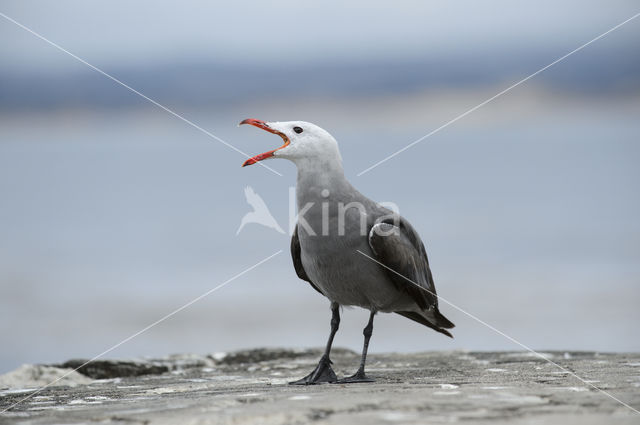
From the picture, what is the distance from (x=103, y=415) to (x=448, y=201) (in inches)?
1175

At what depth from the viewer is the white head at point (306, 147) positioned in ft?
20.6

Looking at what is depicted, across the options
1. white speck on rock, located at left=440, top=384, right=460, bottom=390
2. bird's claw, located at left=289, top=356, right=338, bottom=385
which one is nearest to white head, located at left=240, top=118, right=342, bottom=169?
bird's claw, located at left=289, top=356, right=338, bottom=385

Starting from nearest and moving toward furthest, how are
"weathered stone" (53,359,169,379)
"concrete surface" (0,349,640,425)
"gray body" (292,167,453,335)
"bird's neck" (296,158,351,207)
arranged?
"concrete surface" (0,349,640,425), "gray body" (292,167,453,335), "bird's neck" (296,158,351,207), "weathered stone" (53,359,169,379)

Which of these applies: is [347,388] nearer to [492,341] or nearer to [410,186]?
[492,341]

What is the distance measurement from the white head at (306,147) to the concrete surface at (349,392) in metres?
1.53

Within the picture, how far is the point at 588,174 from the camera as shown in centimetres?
4497

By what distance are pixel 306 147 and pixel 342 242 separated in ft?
2.40

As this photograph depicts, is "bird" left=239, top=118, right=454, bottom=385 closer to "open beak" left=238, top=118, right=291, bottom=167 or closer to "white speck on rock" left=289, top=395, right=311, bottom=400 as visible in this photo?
"open beak" left=238, top=118, right=291, bottom=167

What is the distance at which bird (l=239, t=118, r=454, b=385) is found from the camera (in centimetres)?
604

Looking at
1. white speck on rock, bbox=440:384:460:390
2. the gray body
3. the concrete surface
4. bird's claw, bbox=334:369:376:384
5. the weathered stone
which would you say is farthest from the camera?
the weathered stone

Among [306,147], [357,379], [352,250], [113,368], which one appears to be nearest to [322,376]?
[357,379]

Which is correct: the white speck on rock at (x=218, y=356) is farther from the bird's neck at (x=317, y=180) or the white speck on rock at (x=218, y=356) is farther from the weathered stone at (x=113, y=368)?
the bird's neck at (x=317, y=180)

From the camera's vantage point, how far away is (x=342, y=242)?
19.7 ft

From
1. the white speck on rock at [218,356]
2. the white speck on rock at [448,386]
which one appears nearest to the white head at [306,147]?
the white speck on rock at [448,386]
